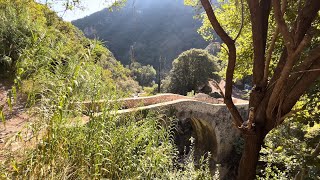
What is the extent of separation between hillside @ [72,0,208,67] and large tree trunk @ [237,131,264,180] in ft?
214

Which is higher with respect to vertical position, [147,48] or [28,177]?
[147,48]

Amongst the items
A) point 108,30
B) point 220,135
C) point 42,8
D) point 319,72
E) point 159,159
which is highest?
point 108,30

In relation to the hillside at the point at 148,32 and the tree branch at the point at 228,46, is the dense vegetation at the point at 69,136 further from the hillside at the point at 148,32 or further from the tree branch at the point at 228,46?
the hillside at the point at 148,32

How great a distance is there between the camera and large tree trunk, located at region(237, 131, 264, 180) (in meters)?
2.85

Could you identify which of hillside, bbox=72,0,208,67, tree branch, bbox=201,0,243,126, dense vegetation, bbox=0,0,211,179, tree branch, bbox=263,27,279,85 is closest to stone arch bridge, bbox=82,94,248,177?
dense vegetation, bbox=0,0,211,179

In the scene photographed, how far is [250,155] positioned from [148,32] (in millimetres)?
79960

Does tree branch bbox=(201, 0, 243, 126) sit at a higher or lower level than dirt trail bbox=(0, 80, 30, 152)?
higher

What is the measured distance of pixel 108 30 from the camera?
7888 cm

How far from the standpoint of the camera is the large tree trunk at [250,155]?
285 centimetres

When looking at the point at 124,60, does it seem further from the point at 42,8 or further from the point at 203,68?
the point at 42,8

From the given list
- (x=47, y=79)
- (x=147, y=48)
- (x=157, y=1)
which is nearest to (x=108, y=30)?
(x=147, y=48)

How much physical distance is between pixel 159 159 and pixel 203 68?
89.7ft

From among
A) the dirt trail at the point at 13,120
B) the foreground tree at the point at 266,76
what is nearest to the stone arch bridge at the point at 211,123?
the dirt trail at the point at 13,120

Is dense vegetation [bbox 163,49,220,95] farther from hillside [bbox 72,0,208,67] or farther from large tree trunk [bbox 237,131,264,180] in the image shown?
hillside [bbox 72,0,208,67]
